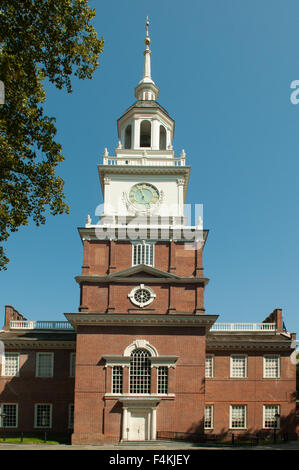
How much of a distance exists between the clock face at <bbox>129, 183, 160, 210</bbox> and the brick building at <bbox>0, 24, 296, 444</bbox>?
7cm

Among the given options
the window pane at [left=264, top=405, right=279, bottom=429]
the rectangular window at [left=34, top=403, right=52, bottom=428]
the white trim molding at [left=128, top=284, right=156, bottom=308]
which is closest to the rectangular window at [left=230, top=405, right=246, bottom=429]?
the window pane at [left=264, top=405, right=279, bottom=429]

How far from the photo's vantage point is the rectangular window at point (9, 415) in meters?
40.4

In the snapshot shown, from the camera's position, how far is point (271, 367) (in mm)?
42125

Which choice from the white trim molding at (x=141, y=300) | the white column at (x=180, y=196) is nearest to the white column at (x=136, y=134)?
the white column at (x=180, y=196)

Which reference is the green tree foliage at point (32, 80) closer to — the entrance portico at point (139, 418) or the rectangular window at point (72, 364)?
the entrance portico at point (139, 418)

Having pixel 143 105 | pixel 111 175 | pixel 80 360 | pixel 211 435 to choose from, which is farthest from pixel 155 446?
pixel 143 105

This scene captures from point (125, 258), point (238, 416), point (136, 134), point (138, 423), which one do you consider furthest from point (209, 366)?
point (136, 134)

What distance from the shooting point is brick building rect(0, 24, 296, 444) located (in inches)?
1344

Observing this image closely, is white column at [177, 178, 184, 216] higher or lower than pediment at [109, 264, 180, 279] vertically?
higher

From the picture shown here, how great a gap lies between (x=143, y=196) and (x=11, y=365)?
1667cm

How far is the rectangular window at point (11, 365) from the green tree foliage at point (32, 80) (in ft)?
74.5

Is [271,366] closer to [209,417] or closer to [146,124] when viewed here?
[209,417]

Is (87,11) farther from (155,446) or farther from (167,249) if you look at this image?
(155,446)

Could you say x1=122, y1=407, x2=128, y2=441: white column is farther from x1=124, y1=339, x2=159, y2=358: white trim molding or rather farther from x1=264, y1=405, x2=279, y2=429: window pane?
x1=264, y1=405, x2=279, y2=429: window pane
